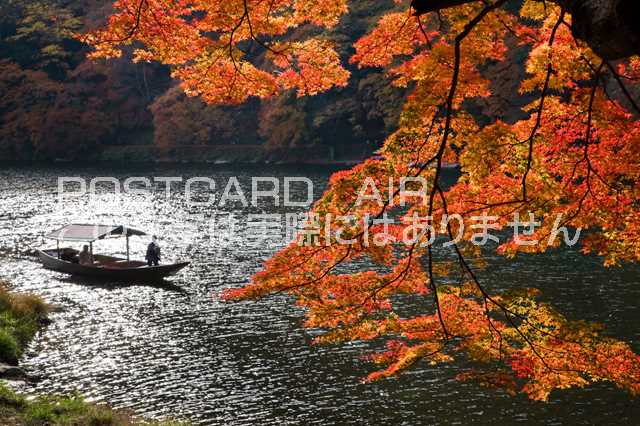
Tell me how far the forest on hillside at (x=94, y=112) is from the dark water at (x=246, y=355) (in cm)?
3853

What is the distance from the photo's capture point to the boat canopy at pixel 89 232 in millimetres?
28812

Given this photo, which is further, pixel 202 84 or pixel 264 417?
pixel 264 417

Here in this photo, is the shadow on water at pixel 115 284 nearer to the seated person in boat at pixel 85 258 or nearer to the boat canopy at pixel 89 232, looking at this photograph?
the seated person in boat at pixel 85 258

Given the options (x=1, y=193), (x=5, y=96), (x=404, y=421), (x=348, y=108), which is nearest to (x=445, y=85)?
(x=404, y=421)

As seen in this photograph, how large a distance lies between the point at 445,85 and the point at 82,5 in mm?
79177

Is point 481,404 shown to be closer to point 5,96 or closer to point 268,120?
point 268,120

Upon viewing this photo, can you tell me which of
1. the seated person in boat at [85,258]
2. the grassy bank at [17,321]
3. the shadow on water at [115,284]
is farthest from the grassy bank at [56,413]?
the seated person in boat at [85,258]

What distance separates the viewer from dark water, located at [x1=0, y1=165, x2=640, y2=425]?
1456 centimetres

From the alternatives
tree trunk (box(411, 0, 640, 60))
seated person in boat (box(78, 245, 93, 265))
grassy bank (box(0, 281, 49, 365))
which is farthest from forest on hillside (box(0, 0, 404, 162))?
tree trunk (box(411, 0, 640, 60))

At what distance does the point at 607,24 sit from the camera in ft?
16.1

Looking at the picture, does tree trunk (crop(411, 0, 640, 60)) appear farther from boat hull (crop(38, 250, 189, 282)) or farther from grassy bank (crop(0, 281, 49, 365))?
boat hull (crop(38, 250, 189, 282))

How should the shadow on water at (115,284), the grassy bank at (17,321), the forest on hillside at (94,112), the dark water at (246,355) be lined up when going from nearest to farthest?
1. the dark water at (246,355)
2. the grassy bank at (17,321)
3. the shadow on water at (115,284)
4. the forest on hillside at (94,112)

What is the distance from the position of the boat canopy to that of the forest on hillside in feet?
120

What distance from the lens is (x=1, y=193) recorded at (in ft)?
161
